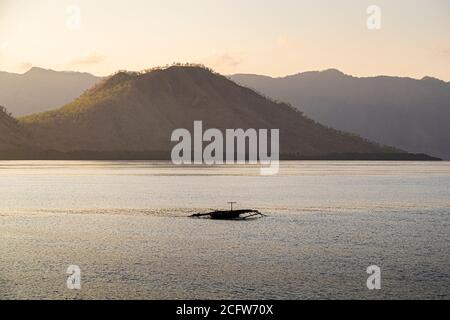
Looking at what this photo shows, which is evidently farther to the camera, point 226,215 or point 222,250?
point 226,215

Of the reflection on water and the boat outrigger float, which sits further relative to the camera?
the boat outrigger float

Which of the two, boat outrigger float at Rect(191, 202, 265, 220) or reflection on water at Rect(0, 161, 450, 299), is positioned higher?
boat outrigger float at Rect(191, 202, 265, 220)

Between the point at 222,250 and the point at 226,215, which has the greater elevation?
the point at 226,215

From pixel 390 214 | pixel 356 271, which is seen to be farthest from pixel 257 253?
pixel 390 214

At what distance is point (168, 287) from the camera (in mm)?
38938

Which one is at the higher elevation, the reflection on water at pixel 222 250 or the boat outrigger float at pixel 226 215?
the boat outrigger float at pixel 226 215

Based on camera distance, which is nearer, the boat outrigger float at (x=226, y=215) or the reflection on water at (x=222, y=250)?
the reflection on water at (x=222, y=250)

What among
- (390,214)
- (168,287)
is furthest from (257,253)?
(390,214)
